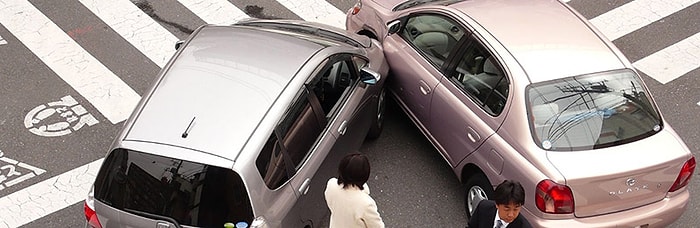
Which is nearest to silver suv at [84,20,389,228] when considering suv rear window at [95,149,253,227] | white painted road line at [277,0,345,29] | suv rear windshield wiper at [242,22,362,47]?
suv rear window at [95,149,253,227]

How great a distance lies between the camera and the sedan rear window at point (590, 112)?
22.2ft

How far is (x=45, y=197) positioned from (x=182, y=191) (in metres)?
2.62

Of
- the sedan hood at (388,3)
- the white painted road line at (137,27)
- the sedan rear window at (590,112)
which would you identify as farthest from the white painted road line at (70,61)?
the sedan rear window at (590,112)

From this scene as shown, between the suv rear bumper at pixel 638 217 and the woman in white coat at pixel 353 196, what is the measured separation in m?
1.68

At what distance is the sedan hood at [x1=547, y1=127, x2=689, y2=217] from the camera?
6488mm

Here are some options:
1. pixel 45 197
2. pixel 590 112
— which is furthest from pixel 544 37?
pixel 45 197

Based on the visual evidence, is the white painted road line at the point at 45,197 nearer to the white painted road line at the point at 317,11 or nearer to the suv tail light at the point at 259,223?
the suv tail light at the point at 259,223

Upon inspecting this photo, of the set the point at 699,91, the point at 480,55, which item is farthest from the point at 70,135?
the point at 699,91

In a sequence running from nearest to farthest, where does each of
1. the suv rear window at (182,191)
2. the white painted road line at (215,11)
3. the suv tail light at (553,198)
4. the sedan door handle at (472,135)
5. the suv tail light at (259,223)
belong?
the suv rear window at (182,191), the suv tail light at (259,223), the suv tail light at (553,198), the sedan door handle at (472,135), the white painted road line at (215,11)

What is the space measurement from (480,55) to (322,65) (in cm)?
141

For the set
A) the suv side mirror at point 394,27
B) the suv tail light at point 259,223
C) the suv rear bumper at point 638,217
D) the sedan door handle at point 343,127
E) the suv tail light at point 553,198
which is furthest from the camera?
the suv side mirror at point 394,27

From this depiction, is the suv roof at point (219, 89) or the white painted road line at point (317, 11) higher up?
the suv roof at point (219, 89)

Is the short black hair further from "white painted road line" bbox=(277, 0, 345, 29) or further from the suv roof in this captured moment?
"white painted road line" bbox=(277, 0, 345, 29)

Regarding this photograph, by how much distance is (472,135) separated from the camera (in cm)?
733
